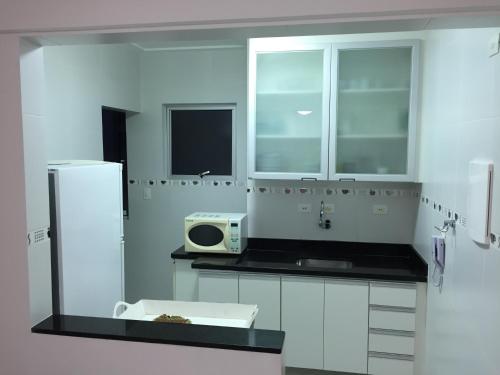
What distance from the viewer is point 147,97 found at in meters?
4.05

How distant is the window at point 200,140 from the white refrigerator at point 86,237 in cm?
173

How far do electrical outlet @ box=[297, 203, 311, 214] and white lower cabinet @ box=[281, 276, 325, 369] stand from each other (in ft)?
2.32

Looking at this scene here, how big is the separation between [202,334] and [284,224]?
6.53 ft

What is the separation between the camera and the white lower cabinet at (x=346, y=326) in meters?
2.80

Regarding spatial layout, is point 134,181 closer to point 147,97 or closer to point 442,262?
point 147,97

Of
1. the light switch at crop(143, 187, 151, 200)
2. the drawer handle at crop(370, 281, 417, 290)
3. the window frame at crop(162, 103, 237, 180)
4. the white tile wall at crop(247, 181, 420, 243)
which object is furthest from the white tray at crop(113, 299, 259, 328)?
the light switch at crop(143, 187, 151, 200)

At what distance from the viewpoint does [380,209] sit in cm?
331

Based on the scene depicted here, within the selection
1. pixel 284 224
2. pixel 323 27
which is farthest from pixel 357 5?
pixel 284 224

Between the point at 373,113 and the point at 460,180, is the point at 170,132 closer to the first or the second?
the point at 373,113

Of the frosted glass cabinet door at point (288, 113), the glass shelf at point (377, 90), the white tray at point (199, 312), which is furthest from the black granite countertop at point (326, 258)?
the glass shelf at point (377, 90)

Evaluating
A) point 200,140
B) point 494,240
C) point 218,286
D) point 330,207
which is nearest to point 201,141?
point 200,140

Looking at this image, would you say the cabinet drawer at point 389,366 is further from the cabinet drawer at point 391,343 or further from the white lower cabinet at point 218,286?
the white lower cabinet at point 218,286

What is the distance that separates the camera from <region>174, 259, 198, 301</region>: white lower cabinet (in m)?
3.05

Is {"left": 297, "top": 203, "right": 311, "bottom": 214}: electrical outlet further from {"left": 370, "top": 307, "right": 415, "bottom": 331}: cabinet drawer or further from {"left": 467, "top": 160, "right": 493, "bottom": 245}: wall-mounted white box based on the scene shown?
{"left": 467, "top": 160, "right": 493, "bottom": 245}: wall-mounted white box
